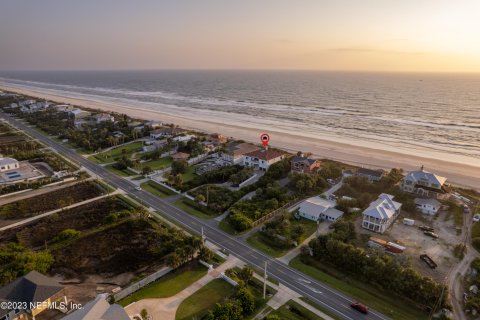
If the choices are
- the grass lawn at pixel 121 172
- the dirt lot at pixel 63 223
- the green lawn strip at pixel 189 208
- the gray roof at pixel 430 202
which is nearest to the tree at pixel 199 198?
the green lawn strip at pixel 189 208

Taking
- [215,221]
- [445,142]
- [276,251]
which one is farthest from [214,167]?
[445,142]

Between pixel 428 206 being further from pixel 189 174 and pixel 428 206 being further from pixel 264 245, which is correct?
pixel 189 174

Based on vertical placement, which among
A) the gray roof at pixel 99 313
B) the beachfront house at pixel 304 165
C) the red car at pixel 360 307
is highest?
the beachfront house at pixel 304 165

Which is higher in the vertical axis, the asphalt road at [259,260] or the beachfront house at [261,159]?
the beachfront house at [261,159]

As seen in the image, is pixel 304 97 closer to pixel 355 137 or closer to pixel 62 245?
pixel 355 137

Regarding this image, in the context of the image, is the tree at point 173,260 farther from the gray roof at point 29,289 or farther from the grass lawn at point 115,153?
the grass lawn at point 115,153
